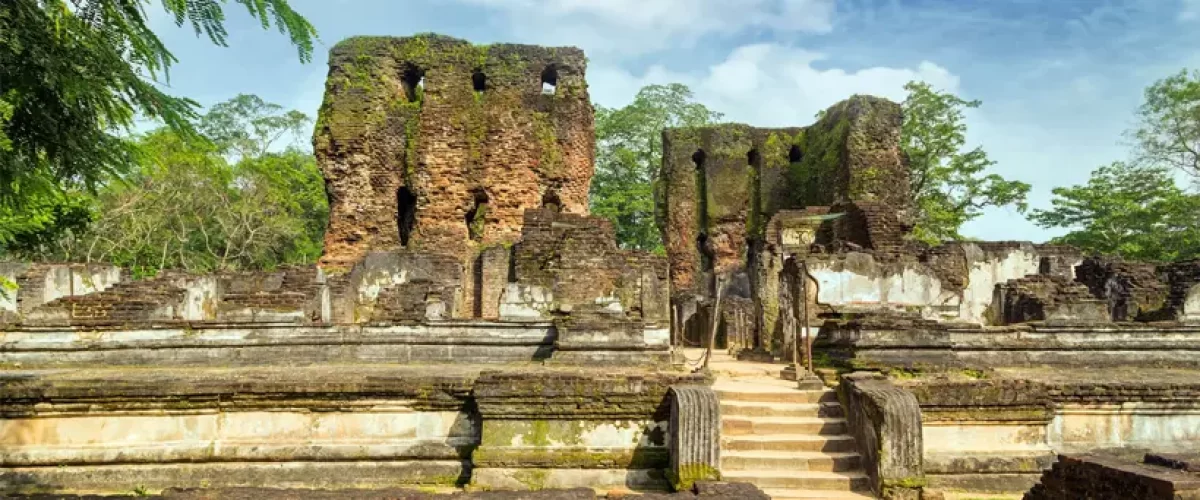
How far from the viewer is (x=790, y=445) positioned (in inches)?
236

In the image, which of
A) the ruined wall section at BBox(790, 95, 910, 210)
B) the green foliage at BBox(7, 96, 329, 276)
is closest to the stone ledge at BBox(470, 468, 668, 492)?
the ruined wall section at BBox(790, 95, 910, 210)

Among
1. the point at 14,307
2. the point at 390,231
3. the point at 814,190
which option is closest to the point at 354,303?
the point at 390,231

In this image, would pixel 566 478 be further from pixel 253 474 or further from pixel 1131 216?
pixel 1131 216

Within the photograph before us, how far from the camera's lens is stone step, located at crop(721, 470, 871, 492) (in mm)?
5625

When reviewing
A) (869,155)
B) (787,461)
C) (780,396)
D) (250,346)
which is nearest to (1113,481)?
(787,461)

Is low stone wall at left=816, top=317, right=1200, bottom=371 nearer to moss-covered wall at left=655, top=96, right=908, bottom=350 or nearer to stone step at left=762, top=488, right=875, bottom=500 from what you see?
stone step at left=762, top=488, right=875, bottom=500

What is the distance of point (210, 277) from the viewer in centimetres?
1451

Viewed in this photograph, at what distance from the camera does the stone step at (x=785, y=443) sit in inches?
234

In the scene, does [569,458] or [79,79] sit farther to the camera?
[569,458]

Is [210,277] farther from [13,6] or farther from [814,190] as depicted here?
[814,190]

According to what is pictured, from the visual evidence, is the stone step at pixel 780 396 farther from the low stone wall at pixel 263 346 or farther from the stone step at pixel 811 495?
the low stone wall at pixel 263 346

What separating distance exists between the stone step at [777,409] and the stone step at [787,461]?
1.55 feet

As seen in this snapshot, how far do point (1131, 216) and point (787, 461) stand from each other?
25878mm

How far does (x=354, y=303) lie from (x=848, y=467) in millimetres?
10201
